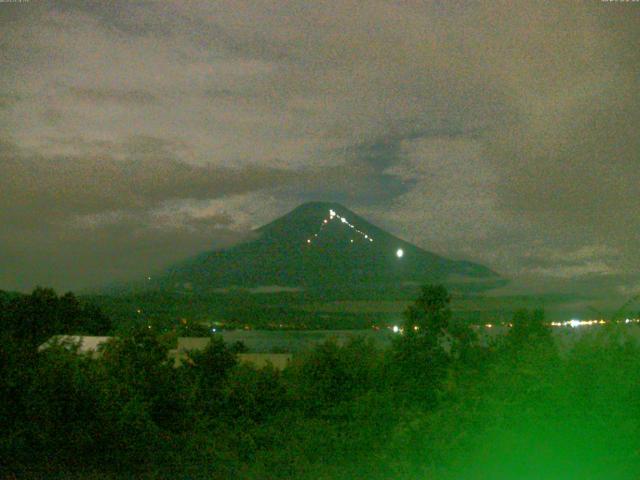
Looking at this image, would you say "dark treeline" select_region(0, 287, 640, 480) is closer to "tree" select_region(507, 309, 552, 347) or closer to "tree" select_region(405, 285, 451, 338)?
"tree" select_region(507, 309, 552, 347)

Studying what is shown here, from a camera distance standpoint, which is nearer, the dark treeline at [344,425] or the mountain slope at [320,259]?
the dark treeline at [344,425]

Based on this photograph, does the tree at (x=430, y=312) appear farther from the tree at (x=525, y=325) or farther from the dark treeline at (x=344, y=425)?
the dark treeline at (x=344, y=425)

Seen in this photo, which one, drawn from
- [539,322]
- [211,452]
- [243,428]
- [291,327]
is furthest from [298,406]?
[291,327]

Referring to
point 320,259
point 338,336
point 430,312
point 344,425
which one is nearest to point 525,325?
point 430,312

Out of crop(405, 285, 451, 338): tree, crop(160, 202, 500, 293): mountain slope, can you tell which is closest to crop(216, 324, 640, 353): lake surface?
crop(405, 285, 451, 338): tree

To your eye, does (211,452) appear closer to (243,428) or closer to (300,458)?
(300,458)

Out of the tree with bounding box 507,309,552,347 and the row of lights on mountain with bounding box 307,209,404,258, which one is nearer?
the tree with bounding box 507,309,552,347

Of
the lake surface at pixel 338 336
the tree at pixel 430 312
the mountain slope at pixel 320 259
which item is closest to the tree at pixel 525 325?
the lake surface at pixel 338 336
